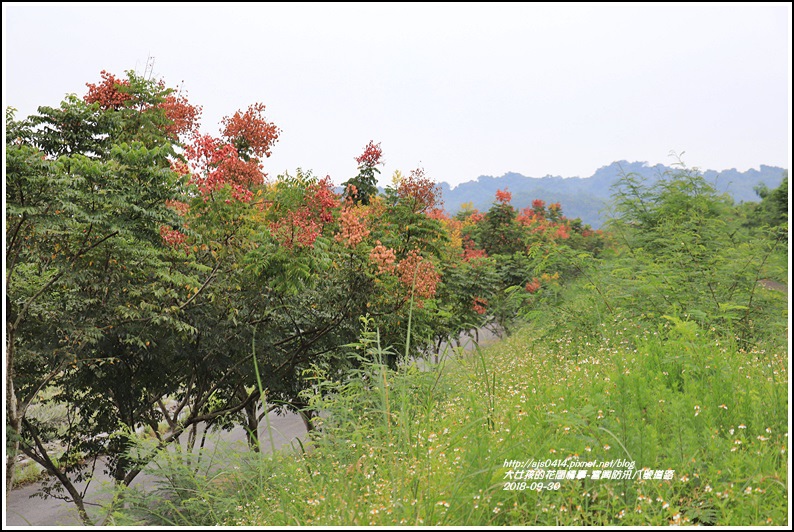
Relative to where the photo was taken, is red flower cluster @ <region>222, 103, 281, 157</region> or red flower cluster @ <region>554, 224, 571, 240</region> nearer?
red flower cluster @ <region>222, 103, 281, 157</region>

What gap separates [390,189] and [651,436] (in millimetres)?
7459

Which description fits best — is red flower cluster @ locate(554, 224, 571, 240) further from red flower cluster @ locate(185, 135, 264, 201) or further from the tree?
red flower cluster @ locate(185, 135, 264, 201)

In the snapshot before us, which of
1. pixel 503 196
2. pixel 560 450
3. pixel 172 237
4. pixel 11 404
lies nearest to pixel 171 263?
pixel 172 237

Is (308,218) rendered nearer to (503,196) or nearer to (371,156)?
(371,156)

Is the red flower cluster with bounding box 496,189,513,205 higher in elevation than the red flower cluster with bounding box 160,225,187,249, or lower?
higher

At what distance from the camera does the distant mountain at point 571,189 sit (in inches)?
719

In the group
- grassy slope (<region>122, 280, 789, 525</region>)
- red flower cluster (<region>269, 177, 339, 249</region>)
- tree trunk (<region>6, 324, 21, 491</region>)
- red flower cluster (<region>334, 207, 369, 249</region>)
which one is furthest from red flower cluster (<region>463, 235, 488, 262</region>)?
tree trunk (<region>6, 324, 21, 491</region>)

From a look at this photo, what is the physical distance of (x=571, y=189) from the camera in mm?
144250

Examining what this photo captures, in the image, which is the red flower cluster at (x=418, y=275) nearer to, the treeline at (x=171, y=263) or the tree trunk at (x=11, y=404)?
the treeline at (x=171, y=263)

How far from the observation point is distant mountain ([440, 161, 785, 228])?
59.9 ft

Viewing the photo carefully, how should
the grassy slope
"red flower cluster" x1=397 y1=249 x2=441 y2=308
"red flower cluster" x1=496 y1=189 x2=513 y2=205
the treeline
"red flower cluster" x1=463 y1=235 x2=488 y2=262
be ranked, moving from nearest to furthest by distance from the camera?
the grassy slope, the treeline, "red flower cluster" x1=397 y1=249 x2=441 y2=308, "red flower cluster" x1=463 y1=235 x2=488 y2=262, "red flower cluster" x1=496 y1=189 x2=513 y2=205

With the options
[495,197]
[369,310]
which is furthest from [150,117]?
[495,197]

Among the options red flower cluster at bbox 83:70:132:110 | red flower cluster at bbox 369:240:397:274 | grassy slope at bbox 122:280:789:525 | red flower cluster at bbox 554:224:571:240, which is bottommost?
grassy slope at bbox 122:280:789:525

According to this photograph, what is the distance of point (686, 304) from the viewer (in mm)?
5695
